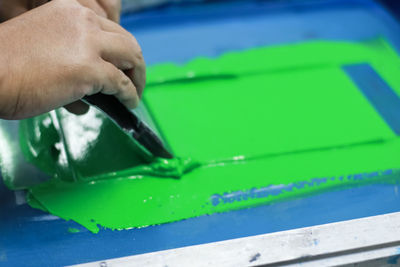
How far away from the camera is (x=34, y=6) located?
1.16 metres

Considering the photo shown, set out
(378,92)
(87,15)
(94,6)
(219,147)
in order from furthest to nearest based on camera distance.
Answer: (378,92) < (219,147) < (94,6) < (87,15)

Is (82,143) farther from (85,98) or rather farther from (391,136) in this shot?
(391,136)

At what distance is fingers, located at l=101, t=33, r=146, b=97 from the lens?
40.1 inches

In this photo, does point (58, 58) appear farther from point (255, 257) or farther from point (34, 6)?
point (255, 257)

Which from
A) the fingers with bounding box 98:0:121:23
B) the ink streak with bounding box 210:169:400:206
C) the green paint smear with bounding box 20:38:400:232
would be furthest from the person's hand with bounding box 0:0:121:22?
the ink streak with bounding box 210:169:400:206

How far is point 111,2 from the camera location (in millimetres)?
1179

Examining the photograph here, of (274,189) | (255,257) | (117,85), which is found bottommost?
(255,257)

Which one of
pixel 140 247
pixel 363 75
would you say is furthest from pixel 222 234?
pixel 363 75

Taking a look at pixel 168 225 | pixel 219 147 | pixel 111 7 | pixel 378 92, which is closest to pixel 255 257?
pixel 168 225

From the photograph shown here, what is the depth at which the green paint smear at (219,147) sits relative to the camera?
3.82 ft

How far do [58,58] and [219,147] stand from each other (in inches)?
20.2

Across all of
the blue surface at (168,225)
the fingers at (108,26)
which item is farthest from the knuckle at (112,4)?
the blue surface at (168,225)

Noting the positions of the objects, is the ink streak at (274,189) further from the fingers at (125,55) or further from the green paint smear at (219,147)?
the fingers at (125,55)

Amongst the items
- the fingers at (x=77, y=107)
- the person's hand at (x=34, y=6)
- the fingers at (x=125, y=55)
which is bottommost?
the fingers at (x=77, y=107)
